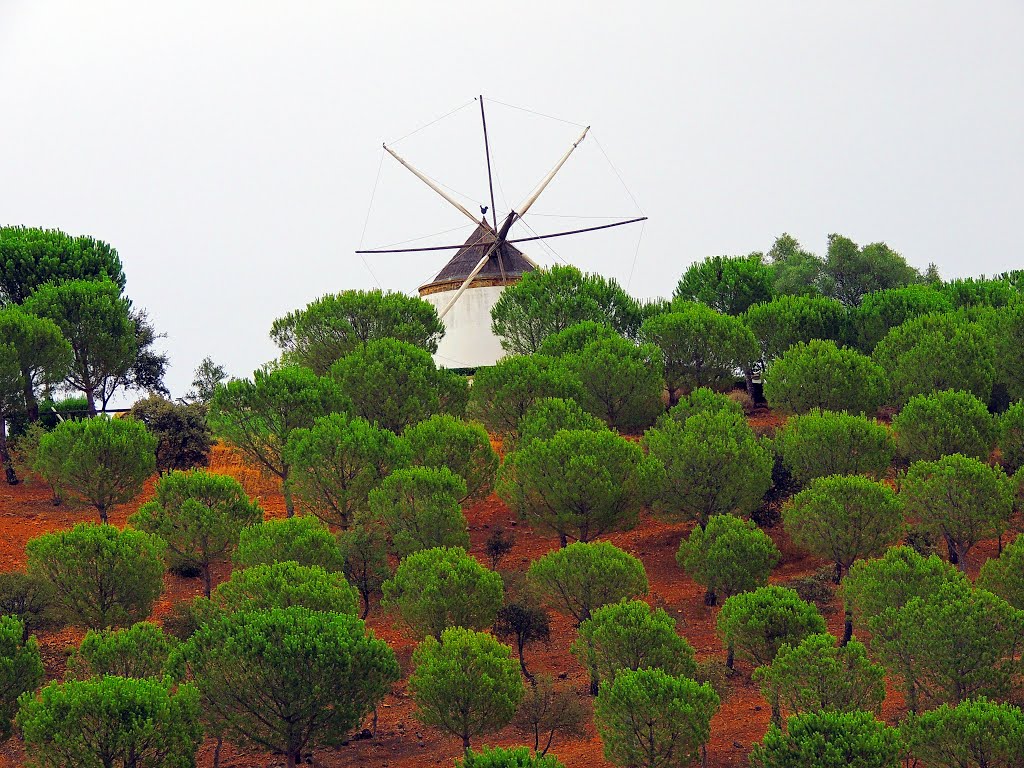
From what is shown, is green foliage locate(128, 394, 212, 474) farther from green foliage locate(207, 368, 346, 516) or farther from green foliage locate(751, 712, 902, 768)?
green foliage locate(751, 712, 902, 768)

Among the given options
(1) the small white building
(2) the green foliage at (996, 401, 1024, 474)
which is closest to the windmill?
(1) the small white building

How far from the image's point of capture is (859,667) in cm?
3928

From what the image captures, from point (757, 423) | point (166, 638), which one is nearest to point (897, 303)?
point (757, 423)

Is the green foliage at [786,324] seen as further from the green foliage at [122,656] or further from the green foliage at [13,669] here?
the green foliage at [13,669]

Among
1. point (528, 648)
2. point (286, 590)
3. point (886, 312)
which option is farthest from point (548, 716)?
point (886, 312)

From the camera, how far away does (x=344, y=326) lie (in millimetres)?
74688

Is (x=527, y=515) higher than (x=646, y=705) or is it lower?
higher

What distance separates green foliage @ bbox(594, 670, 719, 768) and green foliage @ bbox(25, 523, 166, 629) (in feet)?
56.5

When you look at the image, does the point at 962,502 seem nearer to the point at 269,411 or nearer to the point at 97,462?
the point at 269,411

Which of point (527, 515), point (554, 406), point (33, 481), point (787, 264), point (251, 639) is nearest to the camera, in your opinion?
point (251, 639)

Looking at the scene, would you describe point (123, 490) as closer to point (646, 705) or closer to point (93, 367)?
point (93, 367)

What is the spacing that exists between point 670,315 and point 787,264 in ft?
156

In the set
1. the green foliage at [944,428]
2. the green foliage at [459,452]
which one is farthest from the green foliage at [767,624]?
the green foliage at [459,452]

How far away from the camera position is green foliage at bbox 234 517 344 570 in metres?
47.8
